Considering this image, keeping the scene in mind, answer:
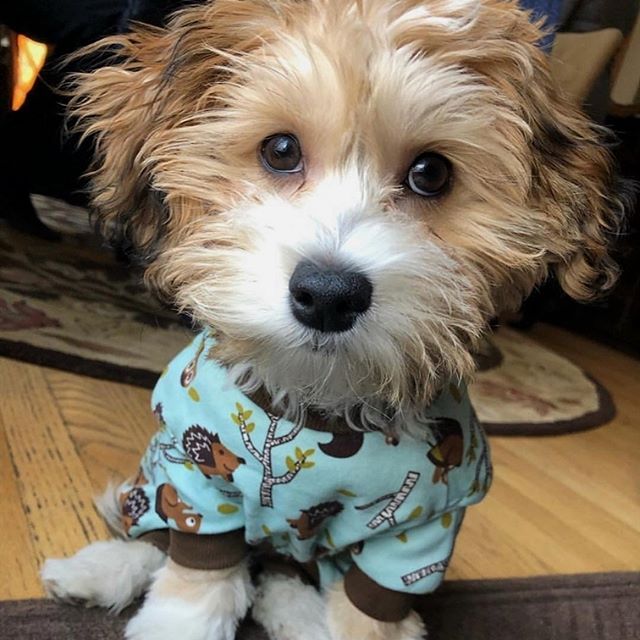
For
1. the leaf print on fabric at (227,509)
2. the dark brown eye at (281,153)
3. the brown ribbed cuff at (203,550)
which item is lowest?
the brown ribbed cuff at (203,550)

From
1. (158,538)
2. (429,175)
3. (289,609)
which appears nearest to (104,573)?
(158,538)

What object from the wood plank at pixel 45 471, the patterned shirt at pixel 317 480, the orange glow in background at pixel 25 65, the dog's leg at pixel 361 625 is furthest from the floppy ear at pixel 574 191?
the orange glow in background at pixel 25 65

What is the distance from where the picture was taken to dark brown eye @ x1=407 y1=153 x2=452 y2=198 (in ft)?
2.75

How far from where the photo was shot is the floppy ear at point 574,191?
2.84ft

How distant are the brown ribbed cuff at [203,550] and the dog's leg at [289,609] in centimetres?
10

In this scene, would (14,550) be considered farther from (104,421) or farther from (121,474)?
(104,421)

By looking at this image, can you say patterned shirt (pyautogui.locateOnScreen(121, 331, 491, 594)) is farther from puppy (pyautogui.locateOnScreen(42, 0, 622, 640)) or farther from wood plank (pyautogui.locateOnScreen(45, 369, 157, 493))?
wood plank (pyautogui.locateOnScreen(45, 369, 157, 493))

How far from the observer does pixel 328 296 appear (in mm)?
716

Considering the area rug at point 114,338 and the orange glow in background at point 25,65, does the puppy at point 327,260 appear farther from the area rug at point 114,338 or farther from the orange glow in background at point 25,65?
the orange glow in background at point 25,65

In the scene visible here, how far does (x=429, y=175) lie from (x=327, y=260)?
181 millimetres

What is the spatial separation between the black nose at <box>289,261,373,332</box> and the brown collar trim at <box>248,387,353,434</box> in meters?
0.20

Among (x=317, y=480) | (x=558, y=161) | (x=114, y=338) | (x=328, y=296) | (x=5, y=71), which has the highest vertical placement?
(x=558, y=161)

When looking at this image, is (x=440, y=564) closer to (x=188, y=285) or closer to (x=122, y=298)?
(x=188, y=285)

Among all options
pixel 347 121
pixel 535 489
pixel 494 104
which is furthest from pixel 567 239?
pixel 535 489
